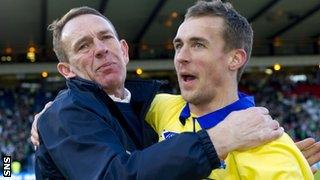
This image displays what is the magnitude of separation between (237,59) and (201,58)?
192 mm

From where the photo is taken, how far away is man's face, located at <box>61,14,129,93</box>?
7.80ft

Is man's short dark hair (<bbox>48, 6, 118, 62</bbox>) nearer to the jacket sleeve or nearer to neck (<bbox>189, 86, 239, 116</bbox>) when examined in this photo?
the jacket sleeve

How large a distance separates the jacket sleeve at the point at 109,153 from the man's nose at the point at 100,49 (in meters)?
0.44

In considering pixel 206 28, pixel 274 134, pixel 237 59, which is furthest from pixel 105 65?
pixel 274 134

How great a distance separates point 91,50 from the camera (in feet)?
7.86

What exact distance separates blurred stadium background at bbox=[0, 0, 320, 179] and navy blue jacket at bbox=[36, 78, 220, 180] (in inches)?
621

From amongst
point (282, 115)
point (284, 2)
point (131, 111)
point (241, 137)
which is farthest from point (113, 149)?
point (282, 115)

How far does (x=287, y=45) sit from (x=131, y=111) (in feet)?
84.6

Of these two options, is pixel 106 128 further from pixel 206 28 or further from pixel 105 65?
pixel 206 28

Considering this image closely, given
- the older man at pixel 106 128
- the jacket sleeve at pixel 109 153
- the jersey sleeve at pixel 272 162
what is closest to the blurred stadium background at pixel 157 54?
the older man at pixel 106 128

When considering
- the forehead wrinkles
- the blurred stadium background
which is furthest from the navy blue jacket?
the blurred stadium background

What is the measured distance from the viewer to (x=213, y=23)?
2301 millimetres

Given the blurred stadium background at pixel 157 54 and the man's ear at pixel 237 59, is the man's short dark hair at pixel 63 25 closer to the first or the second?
the man's ear at pixel 237 59

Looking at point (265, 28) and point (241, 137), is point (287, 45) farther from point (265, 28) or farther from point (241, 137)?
point (241, 137)
